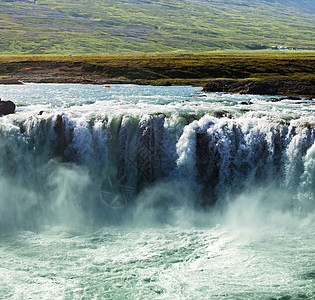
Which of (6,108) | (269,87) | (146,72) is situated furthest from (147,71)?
(6,108)

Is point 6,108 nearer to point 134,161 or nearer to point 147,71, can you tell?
point 134,161

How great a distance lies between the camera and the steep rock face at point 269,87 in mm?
55906

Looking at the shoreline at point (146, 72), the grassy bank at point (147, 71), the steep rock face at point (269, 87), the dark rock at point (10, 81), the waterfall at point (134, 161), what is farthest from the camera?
the grassy bank at point (147, 71)

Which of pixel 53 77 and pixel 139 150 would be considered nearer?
pixel 139 150

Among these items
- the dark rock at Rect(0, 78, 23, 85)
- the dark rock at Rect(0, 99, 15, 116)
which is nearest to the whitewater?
the dark rock at Rect(0, 99, 15, 116)

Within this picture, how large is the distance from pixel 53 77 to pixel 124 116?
57.6 metres

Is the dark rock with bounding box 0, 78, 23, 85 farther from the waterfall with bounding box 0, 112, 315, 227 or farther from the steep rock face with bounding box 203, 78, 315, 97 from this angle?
the waterfall with bounding box 0, 112, 315, 227

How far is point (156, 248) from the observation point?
80.6ft

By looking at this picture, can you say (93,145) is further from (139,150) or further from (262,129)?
(262,129)

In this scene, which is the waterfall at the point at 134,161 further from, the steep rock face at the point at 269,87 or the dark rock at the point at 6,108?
the steep rock face at the point at 269,87

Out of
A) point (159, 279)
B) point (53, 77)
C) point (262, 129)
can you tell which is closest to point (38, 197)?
point (159, 279)

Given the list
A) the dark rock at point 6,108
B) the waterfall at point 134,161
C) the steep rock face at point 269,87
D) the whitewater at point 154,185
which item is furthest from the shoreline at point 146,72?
the whitewater at point 154,185

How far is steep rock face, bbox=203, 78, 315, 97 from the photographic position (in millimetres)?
55906

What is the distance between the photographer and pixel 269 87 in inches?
2239
